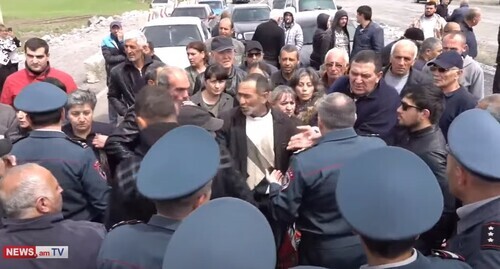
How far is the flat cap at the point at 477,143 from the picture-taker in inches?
98.0

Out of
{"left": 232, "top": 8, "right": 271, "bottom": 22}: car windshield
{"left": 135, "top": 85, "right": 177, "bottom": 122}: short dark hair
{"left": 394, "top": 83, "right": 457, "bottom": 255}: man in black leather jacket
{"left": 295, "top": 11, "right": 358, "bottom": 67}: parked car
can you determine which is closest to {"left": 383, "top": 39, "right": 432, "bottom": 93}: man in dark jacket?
{"left": 394, "top": 83, "right": 457, "bottom": 255}: man in black leather jacket

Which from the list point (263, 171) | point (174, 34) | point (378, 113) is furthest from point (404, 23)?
point (263, 171)

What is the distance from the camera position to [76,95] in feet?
15.8

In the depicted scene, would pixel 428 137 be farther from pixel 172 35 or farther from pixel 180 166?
pixel 172 35

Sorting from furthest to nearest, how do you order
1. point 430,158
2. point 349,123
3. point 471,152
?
point 430,158
point 349,123
point 471,152

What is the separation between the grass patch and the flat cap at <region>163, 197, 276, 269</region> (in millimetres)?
29356

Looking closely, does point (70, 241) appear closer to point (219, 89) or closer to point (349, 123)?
point (349, 123)

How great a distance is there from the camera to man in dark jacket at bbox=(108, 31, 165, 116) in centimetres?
715

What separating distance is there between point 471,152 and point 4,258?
2.11m

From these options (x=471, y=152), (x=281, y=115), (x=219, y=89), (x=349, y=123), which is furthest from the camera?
(x=219, y=89)

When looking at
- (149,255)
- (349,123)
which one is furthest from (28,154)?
(349,123)

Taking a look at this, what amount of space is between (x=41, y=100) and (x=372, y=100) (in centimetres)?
253

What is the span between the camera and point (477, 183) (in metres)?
2.55

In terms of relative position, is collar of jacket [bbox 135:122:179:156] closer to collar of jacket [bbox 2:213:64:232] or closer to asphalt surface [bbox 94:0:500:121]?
collar of jacket [bbox 2:213:64:232]
